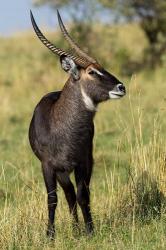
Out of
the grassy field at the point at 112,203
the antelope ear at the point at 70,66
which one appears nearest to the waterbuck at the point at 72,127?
the antelope ear at the point at 70,66

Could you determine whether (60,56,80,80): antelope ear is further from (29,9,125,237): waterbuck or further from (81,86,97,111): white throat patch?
(81,86,97,111): white throat patch

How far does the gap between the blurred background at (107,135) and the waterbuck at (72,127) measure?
363 mm

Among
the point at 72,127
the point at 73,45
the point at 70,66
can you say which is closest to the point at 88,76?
the point at 70,66

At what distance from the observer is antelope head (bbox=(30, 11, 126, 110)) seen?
6.91 metres

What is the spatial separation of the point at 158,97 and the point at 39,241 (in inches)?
418

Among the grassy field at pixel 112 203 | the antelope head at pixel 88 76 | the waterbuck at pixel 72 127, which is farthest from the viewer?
the waterbuck at pixel 72 127

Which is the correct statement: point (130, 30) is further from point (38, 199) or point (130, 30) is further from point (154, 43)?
point (38, 199)

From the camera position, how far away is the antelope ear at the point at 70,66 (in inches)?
276

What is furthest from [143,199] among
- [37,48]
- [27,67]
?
[37,48]

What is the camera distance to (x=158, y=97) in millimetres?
16922

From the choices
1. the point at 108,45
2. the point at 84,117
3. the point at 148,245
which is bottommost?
the point at 148,245

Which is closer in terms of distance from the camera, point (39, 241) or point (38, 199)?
point (39, 241)

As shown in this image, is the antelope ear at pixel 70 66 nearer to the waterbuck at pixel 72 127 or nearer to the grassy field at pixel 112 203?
the waterbuck at pixel 72 127

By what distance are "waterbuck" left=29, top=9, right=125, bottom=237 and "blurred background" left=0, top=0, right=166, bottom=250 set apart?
14.3 inches
